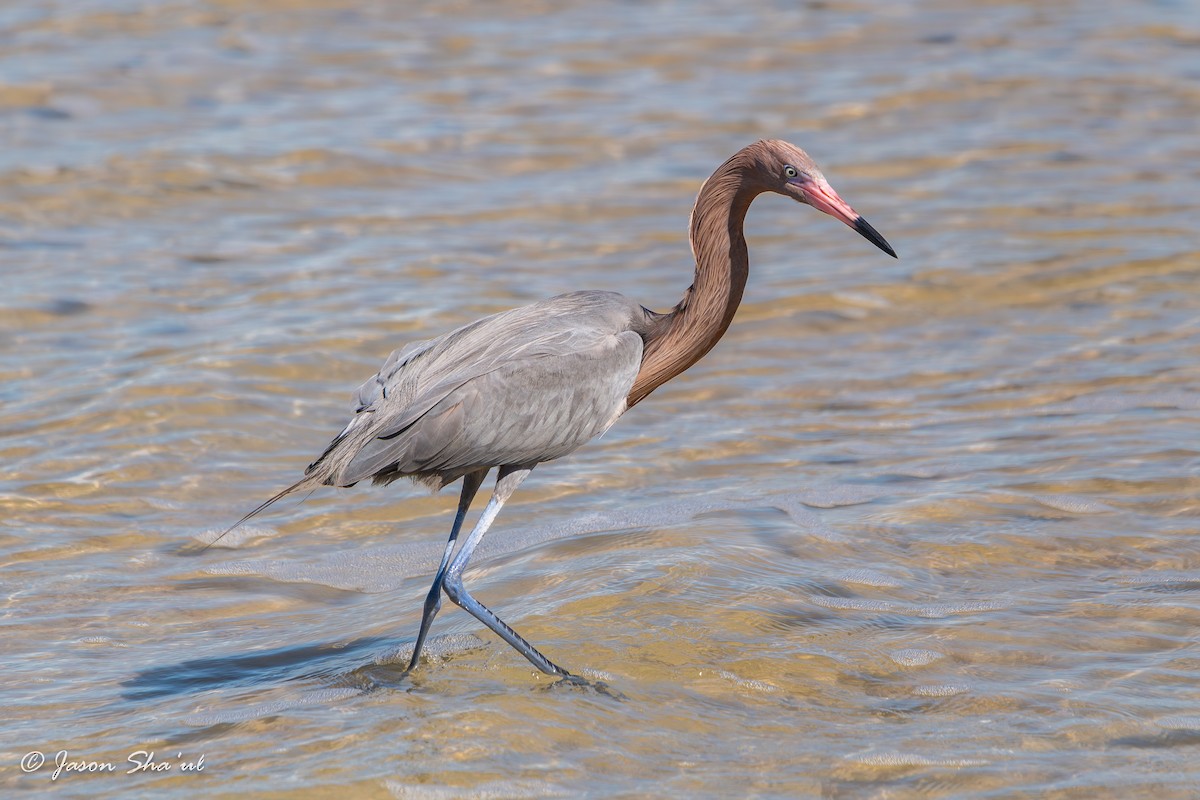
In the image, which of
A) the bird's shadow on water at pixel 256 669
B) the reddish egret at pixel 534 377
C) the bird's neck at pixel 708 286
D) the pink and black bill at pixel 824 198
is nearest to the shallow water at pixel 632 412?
the bird's shadow on water at pixel 256 669

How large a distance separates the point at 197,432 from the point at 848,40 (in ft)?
29.5

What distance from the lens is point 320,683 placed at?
6461 millimetres

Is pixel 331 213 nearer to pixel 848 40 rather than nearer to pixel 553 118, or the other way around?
pixel 553 118

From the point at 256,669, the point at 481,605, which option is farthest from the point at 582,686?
the point at 256,669

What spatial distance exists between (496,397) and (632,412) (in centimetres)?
335

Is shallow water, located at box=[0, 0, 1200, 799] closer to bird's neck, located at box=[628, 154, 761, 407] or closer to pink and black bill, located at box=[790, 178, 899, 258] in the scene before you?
bird's neck, located at box=[628, 154, 761, 407]

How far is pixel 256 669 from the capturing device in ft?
22.0

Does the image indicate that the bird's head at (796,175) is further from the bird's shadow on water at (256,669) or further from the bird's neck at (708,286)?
the bird's shadow on water at (256,669)

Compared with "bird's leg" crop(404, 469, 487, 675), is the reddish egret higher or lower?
higher

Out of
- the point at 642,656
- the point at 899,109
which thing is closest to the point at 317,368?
the point at 642,656
